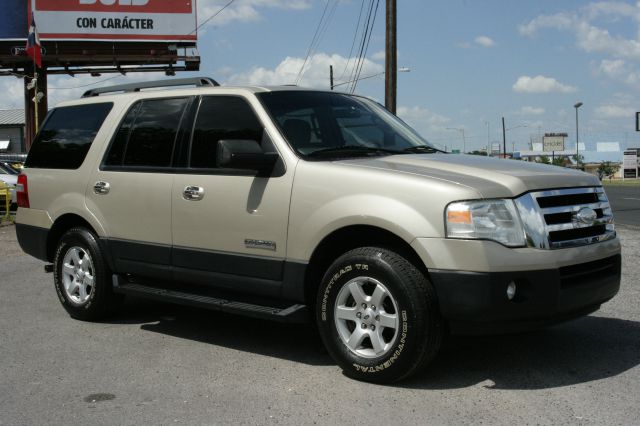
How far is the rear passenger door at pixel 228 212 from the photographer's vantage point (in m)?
4.92

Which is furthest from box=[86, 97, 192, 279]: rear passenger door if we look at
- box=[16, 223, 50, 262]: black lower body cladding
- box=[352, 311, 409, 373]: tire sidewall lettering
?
box=[352, 311, 409, 373]: tire sidewall lettering

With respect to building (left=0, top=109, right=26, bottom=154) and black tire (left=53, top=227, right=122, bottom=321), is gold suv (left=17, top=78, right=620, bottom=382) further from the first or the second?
building (left=0, top=109, right=26, bottom=154)

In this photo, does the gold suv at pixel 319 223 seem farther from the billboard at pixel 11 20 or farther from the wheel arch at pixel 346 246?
the billboard at pixel 11 20

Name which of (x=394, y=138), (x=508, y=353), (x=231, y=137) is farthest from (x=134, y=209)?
(x=508, y=353)

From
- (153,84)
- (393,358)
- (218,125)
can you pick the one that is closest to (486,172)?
(393,358)

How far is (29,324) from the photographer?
635 centimetres

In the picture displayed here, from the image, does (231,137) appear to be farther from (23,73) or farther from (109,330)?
(23,73)

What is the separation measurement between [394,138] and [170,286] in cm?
219

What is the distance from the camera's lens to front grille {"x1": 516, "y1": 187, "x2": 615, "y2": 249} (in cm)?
417

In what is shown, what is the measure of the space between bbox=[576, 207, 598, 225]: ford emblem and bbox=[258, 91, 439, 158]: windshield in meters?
1.42

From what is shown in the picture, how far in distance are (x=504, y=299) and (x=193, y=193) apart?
2.51m

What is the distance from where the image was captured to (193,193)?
17.6 ft

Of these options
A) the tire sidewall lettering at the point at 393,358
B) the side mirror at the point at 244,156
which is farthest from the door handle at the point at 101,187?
the tire sidewall lettering at the point at 393,358

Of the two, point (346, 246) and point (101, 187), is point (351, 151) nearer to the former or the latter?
point (346, 246)
